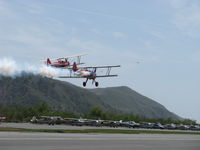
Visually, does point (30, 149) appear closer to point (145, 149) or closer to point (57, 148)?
point (57, 148)

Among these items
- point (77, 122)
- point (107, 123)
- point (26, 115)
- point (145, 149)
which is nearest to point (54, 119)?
point (77, 122)

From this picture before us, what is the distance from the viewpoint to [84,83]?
89.1 metres

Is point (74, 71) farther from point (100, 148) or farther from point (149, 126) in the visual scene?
point (149, 126)

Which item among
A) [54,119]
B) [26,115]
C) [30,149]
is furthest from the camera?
[26,115]

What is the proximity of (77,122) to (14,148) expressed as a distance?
8997 centimetres

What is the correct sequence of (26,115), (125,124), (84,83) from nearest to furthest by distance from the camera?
1. (84,83)
2. (125,124)
3. (26,115)

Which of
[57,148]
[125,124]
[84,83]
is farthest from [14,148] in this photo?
[125,124]

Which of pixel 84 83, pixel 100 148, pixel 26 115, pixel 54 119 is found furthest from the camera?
pixel 26 115

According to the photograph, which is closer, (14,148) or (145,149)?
(14,148)

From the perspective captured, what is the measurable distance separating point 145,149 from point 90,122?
298 feet

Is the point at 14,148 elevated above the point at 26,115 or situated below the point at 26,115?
below

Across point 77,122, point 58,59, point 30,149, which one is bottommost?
point 30,149

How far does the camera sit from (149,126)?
146250mm

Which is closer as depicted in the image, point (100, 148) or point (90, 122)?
point (100, 148)
